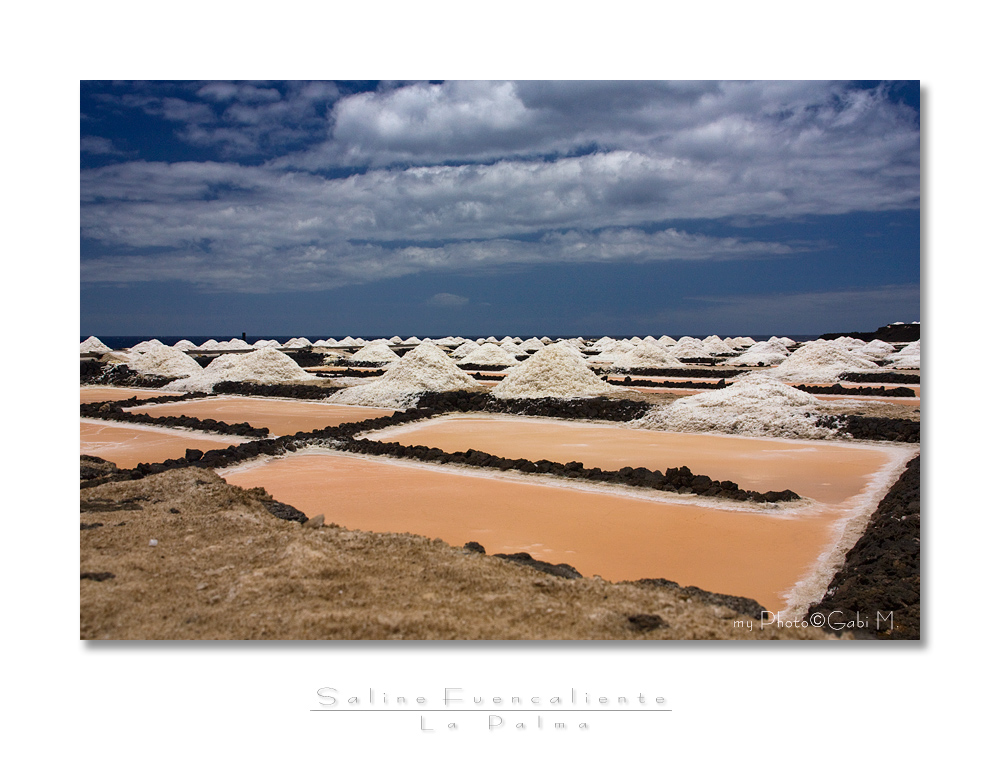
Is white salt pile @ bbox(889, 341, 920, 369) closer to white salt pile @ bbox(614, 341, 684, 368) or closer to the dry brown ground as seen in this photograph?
white salt pile @ bbox(614, 341, 684, 368)

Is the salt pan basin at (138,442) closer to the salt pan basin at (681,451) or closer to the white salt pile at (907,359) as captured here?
the salt pan basin at (681,451)

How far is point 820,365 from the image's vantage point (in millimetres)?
23625

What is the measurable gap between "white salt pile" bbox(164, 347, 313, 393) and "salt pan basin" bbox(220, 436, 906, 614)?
14375 millimetres

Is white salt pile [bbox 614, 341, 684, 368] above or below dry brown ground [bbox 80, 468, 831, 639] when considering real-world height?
above

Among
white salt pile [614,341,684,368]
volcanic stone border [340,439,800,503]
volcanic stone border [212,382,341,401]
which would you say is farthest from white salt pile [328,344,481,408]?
white salt pile [614,341,684,368]

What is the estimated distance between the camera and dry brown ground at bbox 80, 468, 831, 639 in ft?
13.2

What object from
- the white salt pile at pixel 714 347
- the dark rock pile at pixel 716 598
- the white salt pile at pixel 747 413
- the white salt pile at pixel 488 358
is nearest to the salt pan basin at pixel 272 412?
the white salt pile at pixel 747 413

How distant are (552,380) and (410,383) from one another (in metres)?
4.47

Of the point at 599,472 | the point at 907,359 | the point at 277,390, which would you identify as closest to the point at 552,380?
the point at 599,472
